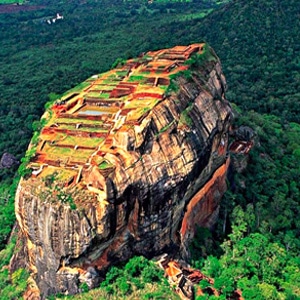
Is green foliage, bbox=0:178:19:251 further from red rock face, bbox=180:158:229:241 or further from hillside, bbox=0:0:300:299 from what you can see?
red rock face, bbox=180:158:229:241

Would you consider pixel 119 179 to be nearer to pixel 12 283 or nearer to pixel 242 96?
pixel 12 283

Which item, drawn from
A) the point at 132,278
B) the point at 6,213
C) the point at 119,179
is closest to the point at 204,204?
the point at 132,278

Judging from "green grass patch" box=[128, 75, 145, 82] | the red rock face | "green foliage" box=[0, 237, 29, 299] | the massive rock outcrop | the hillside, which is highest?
"green grass patch" box=[128, 75, 145, 82]

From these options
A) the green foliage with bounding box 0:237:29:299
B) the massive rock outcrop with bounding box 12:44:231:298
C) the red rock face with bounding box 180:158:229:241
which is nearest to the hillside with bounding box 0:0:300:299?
the green foliage with bounding box 0:237:29:299

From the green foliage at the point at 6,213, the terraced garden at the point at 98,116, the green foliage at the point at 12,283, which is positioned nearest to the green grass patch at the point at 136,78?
the terraced garden at the point at 98,116

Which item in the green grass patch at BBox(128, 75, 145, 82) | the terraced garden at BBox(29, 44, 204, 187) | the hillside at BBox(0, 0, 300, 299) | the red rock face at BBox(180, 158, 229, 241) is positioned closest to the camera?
the terraced garden at BBox(29, 44, 204, 187)

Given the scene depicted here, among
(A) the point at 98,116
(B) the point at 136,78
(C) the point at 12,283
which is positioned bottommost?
(C) the point at 12,283

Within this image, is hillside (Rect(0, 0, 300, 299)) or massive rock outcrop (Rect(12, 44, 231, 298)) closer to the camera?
massive rock outcrop (Rect(12, 44, 231, 298))

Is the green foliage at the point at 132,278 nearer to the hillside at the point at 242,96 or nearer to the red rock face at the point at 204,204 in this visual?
the red rock face at the point at 204,204

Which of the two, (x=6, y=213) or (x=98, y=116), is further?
(x=6, y=213)

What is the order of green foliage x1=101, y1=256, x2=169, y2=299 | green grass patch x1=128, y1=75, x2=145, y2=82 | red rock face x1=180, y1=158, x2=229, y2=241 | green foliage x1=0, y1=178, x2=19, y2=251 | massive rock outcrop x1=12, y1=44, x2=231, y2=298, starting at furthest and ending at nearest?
green foliage x1=0, y1=178, x2=19, y2=251 → green grass patch x1=128, y1=75, x2=145, y2=82 → red rock face x1=180, y1=158, x2=229, y2=241 → green foliage x1=101, y1=256, x2=169, y2=299 → massive rock outcrop x1=12, y1=44, x2=231, y2=298
